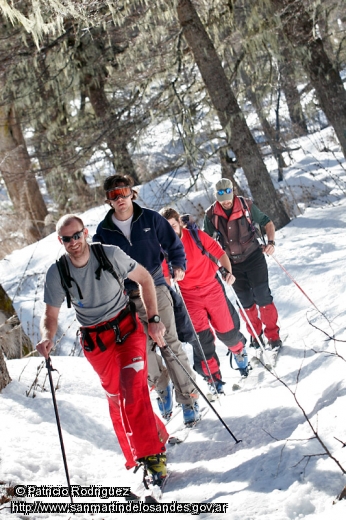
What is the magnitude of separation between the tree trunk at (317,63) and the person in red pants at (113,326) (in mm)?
8287

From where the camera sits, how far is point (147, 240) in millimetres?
4945

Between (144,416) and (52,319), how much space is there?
0.98 m

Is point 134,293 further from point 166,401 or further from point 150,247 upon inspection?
point 166,401

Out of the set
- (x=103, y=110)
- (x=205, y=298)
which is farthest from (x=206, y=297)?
(x=103, y=110)

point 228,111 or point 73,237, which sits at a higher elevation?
point 228,111

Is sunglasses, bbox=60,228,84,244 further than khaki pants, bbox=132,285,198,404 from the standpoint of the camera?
No

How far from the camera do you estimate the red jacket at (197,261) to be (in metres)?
5.95

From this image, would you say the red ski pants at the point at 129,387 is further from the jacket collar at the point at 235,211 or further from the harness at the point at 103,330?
the jacket collar at the point at 235,211

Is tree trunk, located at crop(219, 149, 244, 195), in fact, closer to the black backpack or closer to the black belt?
the black belt

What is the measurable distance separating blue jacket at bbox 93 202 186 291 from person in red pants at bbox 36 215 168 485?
75 cm

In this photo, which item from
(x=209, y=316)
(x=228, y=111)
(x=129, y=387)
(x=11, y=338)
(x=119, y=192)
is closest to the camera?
(x=129, y=387)

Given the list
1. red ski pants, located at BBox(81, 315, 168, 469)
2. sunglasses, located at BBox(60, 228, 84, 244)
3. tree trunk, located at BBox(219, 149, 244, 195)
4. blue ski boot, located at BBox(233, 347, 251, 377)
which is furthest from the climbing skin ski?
tree trunk, located at BBox(219, 149, 244, 195)

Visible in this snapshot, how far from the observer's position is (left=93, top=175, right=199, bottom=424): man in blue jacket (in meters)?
4.91

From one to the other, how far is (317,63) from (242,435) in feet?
29.2
